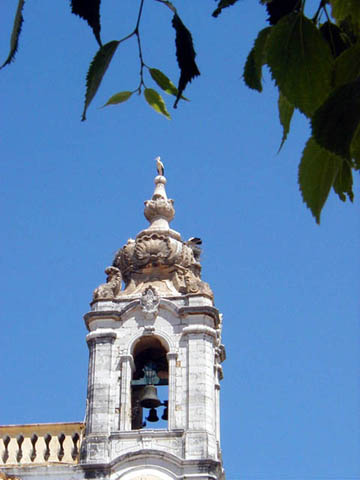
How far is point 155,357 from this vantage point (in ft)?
67.6

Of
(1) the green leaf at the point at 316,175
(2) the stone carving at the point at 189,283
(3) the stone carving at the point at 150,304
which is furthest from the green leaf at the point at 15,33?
(2) the stone carving at the point at 189,283

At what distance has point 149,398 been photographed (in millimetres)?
19188

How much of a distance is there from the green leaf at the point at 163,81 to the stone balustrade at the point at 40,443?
16.9m

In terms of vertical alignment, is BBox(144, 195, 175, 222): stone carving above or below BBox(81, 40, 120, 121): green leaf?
above

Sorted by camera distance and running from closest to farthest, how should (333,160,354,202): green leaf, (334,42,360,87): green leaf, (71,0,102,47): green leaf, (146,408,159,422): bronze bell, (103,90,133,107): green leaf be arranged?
(334,42,360,87): green leaf → (333,160,354,202): green leaf → (71,0,102,47): green leaf → (103,90,133,107): green leaf → (146,408,159,422): bronze bell

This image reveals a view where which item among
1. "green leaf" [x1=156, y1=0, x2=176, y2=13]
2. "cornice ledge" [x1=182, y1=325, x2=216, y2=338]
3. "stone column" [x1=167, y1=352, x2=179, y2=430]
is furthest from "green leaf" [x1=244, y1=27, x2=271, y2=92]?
"cornice ledge" [x1=182, y1=325, x2=216, y2=338]

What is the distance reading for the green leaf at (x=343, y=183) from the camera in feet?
6.82

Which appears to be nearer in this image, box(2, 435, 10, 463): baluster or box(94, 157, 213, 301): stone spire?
box(2, 435, 10, 463): baluster

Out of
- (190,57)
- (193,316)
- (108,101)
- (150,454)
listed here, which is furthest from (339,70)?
(193,316)

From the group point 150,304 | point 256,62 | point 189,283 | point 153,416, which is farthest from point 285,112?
point 189,283

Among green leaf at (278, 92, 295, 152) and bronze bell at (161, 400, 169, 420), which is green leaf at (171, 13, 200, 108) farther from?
bronze bell at (161, 400, 169, 420)

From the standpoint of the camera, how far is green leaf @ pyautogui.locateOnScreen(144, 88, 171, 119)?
8.36ft

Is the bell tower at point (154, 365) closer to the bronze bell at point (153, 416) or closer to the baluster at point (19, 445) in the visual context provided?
the bronze bell at point (153, 416)

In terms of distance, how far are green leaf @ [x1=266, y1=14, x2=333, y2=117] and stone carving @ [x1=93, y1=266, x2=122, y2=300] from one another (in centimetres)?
1864
